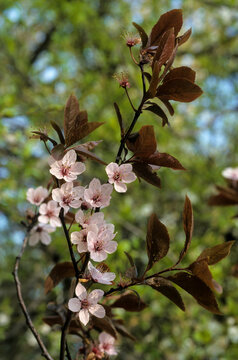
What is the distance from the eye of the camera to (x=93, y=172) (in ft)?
9.77

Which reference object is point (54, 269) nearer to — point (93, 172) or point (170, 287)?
point (170, 287)

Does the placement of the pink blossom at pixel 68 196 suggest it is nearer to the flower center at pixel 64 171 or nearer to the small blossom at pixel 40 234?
the flower center at pixel 64 171

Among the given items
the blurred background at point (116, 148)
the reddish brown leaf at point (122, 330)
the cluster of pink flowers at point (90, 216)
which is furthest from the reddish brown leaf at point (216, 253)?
the blurred background at point (116, 148)

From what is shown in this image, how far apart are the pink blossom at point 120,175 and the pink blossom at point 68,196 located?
5cm

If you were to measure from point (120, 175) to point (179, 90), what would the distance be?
14 centimetres

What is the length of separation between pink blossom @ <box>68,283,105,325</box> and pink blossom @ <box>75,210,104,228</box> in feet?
0.27

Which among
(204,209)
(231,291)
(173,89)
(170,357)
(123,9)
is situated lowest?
(170,357)

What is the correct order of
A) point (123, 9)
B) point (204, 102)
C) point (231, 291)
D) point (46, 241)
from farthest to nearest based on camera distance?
point (204, 102) → point (123, 9) → point (231, 291) → point (46, 241)

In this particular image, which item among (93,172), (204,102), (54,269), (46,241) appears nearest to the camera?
(54,269)

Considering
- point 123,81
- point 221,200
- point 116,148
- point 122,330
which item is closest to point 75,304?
point 122,330

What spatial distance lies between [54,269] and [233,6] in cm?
302

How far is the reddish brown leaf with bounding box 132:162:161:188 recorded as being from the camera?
575mm

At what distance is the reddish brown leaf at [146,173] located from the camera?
575mm

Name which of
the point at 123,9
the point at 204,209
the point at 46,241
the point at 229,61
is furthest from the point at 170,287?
the point at 229,61
